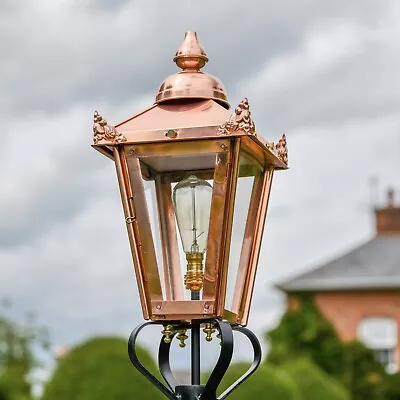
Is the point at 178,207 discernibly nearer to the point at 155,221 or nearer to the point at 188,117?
the point at 155,221

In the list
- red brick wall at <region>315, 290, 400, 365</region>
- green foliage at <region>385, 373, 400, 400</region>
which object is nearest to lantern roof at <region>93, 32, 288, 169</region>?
green foliage at <region>385, 373, 400, 400</region>

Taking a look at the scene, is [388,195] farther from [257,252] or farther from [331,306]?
[257,252]

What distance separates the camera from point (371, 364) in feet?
67.5

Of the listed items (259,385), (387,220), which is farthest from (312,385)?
(387,220)

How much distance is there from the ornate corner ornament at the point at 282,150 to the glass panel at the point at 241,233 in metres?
0.14

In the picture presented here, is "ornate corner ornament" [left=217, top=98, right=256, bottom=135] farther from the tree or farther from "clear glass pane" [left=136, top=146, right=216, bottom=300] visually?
the tree

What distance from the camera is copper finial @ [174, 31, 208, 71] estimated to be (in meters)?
3.29

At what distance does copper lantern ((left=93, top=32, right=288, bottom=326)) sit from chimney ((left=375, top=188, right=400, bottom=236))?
25.4 m

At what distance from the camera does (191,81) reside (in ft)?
10.6

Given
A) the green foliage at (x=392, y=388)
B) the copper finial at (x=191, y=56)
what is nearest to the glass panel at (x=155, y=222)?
the copper finial at (x=191, y=56)

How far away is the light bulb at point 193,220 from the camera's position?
3.13 metres

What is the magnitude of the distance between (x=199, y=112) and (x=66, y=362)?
749 centimetres

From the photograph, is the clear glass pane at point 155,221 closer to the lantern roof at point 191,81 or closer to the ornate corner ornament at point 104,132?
the ornate corner ornament at point 104,132

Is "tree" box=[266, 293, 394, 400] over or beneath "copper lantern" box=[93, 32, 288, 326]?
beneath
